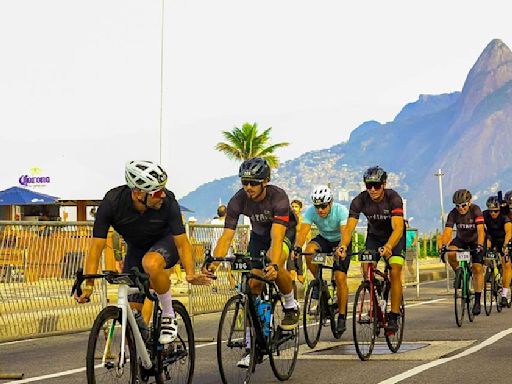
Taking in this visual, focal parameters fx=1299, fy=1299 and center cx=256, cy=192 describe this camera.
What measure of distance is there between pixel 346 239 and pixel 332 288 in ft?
4.52

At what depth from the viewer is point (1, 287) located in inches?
600

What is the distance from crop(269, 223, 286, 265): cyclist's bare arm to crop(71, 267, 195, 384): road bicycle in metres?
1.77

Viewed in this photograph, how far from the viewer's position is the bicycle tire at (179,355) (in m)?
9.59

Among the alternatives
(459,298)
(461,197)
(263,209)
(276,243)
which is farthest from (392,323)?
(461,197)

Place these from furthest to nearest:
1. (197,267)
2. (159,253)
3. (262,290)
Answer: (197,267), (262,290), (159,253)

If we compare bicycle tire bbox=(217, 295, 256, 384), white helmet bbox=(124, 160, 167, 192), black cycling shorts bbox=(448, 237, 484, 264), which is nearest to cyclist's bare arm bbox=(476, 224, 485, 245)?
black cycling shorts bbox=(448, 237, 484, 264)

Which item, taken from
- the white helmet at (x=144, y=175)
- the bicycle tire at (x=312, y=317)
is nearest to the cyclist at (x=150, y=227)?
the white helmet at (x=144, y=175)

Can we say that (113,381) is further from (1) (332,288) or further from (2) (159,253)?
(1) (332,288)

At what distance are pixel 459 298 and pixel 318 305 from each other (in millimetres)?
4035

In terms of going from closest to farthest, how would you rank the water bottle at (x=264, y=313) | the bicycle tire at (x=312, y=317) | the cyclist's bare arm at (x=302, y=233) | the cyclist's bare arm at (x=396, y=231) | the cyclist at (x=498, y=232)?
the water bottle at (x=264, y=313)
the cyclist's bare arm at (x=396, y=231)
the bicycle tire at (x=312, y=317)
the cyclist's bare arm at (x=302, y=233)
the cyclist at (x=498, y=232)

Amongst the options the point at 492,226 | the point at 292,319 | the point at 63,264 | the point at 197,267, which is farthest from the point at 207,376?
the point at 492,226

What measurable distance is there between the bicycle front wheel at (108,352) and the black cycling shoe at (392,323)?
574 cm

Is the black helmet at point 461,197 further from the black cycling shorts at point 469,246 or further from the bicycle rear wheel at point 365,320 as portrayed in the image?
the bicycle rear wheel at point 365,320

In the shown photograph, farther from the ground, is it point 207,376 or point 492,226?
point 492,226
